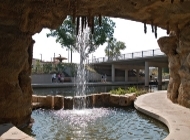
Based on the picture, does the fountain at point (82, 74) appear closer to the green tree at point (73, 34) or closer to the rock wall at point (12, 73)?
the green tree at point (73, 34)

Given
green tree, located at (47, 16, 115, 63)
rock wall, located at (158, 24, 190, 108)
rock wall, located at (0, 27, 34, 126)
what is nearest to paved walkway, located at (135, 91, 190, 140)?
rock wall, located at (158, 24, 190, 108)

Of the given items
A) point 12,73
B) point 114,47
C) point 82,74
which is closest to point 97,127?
point 12,73

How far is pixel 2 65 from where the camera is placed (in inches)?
316

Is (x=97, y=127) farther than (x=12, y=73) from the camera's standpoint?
Yes

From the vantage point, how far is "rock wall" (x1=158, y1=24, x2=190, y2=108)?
11320mm

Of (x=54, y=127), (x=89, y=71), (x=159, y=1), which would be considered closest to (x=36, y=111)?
(x=54, y=127)

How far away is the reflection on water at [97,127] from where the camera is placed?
7.61 meters

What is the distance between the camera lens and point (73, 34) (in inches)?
1731

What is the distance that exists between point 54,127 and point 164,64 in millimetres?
27920

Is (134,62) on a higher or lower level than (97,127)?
higher

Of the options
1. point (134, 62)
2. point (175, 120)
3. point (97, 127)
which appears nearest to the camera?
point (175, 120)

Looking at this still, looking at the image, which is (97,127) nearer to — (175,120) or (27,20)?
(175,120)

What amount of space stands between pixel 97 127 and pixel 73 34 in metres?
Answer: 36.4

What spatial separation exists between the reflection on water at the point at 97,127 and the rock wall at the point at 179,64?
2590mm
